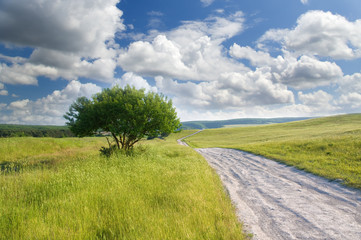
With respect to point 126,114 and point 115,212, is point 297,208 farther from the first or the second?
point 126,114

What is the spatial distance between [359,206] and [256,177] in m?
A: 5.54

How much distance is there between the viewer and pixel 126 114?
18156mm

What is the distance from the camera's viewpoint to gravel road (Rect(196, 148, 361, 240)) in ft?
17.4

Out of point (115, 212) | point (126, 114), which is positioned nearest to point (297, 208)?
point (115, 212)

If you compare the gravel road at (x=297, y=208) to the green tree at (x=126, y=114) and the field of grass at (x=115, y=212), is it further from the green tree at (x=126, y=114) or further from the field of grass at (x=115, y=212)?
the green tree at (x=126, y=114)

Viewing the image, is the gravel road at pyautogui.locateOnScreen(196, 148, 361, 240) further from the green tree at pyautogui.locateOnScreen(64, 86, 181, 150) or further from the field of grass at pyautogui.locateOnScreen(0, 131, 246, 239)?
the green tree at pyautogui.locateOnScreen(64, 86, 181, 150)

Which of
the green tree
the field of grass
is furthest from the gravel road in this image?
the green tree

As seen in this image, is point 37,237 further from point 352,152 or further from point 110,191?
point 352,152

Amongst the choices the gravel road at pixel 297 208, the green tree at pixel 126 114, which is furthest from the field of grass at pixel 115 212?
the green tree at pixel 126 114

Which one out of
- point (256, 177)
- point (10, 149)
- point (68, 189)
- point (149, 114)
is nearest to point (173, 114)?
point (149, 114)

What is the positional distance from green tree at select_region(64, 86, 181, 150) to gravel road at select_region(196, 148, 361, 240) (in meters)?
9.72

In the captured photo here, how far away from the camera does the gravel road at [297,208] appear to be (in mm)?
5308

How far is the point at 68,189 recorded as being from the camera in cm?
754

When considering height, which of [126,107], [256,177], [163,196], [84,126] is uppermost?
[126,107]
